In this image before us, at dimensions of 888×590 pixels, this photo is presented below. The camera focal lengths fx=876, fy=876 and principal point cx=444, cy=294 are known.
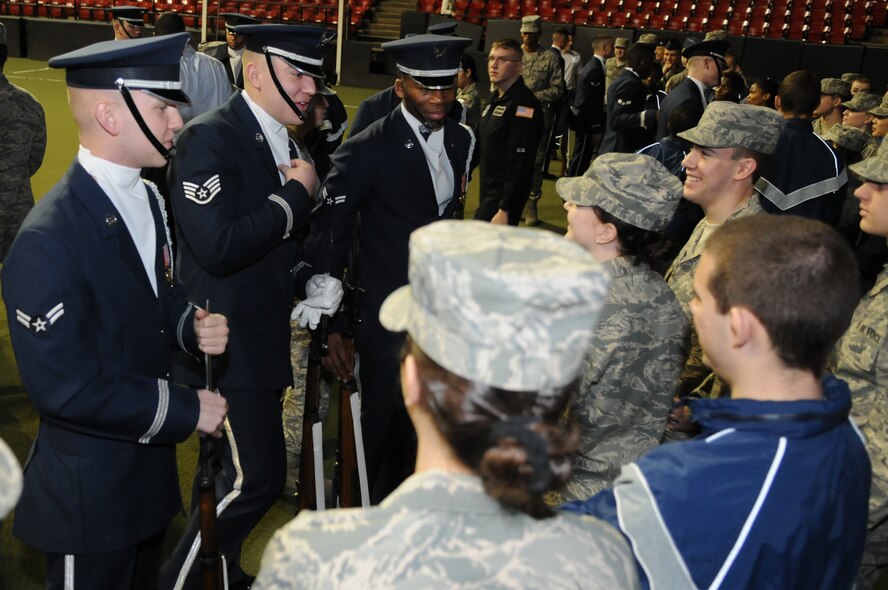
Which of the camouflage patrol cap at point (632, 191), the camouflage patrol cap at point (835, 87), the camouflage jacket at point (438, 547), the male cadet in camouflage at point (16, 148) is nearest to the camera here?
the camouflage jacket at point (438, 547)

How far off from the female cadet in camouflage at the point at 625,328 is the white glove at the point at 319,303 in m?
0.84

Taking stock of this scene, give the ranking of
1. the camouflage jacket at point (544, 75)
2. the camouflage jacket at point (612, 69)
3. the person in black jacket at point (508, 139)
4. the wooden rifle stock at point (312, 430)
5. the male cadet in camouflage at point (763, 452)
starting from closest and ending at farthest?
the male cadet in camouflage at point (763, 452) → the wooden rifle stock at point (312, 430) → the person in black jacket at point (508, 139) → the camouflage jacket at point (544, 75) → the camouflage jacket at point (612, 69)

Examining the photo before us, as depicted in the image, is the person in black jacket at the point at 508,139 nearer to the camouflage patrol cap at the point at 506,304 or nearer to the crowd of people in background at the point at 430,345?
the crowd of people in background at the point at 430,345

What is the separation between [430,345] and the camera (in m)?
1.03

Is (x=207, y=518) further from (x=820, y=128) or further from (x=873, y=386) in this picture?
(x=820, y=128)

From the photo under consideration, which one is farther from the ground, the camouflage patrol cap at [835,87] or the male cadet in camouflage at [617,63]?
the camouflage patrol cap at [835,87]

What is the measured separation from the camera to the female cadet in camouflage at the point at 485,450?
3.16 feet

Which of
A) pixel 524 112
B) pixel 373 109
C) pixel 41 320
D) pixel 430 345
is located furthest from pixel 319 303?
pixel 524 112

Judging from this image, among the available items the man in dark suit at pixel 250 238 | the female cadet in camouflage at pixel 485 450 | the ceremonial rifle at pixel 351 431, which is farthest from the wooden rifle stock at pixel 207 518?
the female cadet in camouflage at pixel 485 450

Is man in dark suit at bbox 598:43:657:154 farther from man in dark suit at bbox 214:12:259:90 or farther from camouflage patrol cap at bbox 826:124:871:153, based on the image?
man in dark suit at bbox 214:12:259:90

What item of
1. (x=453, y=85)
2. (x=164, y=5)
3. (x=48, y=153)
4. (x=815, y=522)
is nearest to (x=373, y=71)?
(x=164, y=5)

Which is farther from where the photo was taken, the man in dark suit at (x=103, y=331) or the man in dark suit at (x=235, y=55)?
the man in dark suit at (x=235, y=55)

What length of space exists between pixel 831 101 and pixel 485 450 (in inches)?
236

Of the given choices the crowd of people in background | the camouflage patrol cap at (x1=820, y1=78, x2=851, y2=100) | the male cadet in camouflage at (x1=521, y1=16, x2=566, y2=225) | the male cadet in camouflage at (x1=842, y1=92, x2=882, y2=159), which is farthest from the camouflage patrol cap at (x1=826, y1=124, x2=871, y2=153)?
the male cadet in camouflage at (x1=521, y1=16, x2=566, y2=225)
